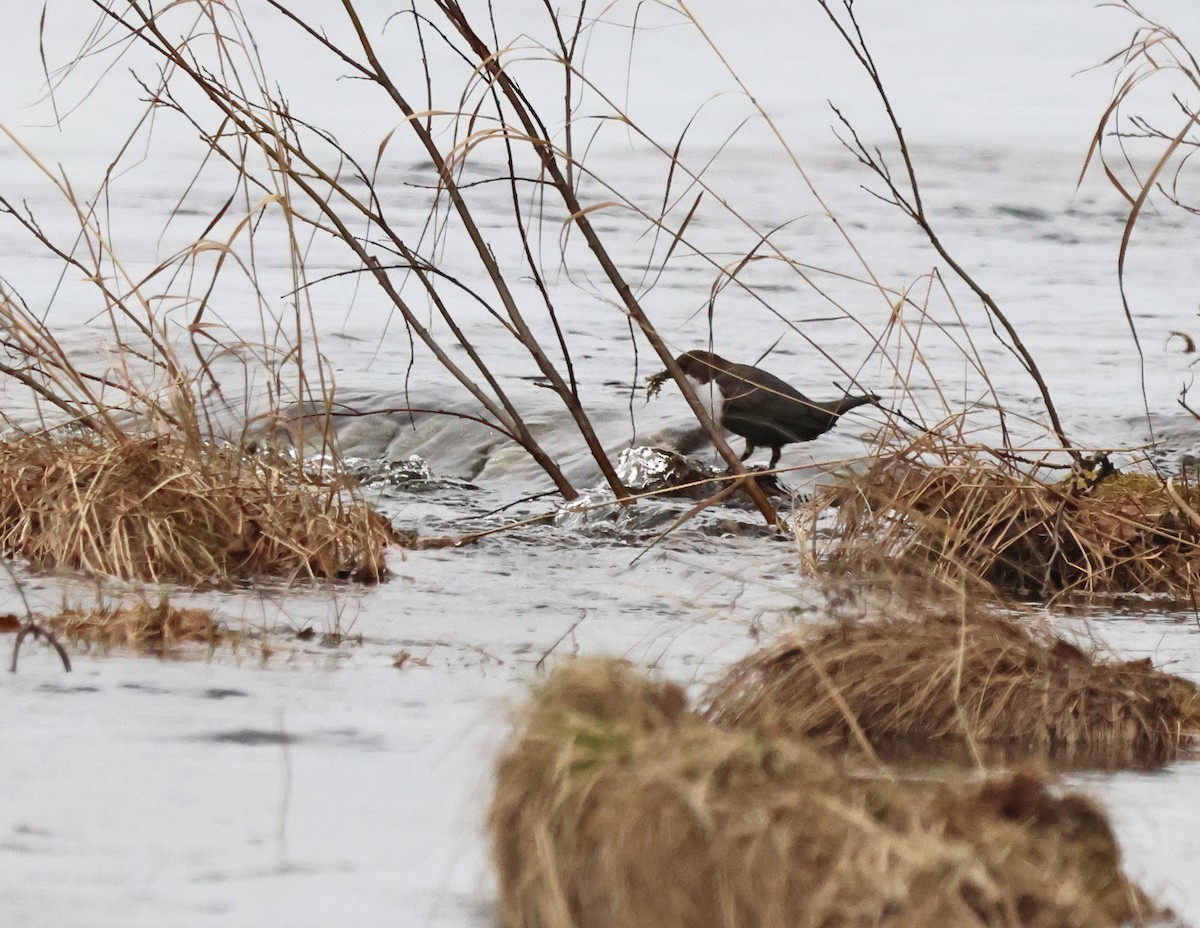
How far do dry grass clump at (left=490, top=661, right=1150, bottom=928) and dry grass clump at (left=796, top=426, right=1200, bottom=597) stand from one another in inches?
91.8

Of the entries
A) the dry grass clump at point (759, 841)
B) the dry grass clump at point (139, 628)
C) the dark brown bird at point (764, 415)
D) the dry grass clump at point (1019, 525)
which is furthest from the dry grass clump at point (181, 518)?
the dark brown bird at point (764, 415)

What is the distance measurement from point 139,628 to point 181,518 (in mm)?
965

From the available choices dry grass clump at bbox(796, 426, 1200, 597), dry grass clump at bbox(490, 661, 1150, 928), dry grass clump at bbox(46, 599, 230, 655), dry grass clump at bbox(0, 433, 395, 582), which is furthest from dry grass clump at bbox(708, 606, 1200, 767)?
dry grass clump at bbox(0, 433, 395, 582)

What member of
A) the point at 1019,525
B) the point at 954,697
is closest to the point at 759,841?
the point at 954,697

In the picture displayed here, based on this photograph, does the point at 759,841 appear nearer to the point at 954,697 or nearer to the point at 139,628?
the point at 954,697

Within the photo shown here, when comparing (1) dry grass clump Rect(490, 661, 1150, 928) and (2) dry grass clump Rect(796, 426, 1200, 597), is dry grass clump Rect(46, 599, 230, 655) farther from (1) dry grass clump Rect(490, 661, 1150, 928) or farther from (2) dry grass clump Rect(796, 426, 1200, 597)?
(2) dry grass clump Rect(796, 426, 1200, 597)

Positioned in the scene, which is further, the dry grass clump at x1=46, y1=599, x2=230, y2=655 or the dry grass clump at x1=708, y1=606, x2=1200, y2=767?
the dry grass clump at x1=46, y1=599, x2=230, y2=655

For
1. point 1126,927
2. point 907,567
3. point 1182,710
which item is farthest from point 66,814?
point 907,567

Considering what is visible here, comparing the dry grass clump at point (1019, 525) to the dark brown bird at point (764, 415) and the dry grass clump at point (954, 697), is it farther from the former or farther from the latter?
the dark brown bird at point (764, 415)

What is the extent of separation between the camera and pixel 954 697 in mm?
2461

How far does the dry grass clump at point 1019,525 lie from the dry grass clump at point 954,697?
4.38ft

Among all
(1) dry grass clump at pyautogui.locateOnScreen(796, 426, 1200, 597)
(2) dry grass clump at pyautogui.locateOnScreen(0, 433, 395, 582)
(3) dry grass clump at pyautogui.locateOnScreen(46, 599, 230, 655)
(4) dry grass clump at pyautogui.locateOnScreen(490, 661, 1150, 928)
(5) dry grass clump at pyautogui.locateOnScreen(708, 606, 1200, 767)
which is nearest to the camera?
(4) dry grass clump at pyautogui.locateOnScreen(490, 661, 1150, 928)

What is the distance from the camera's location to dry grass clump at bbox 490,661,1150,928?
4.76 ft

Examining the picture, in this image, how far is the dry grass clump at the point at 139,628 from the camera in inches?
119
